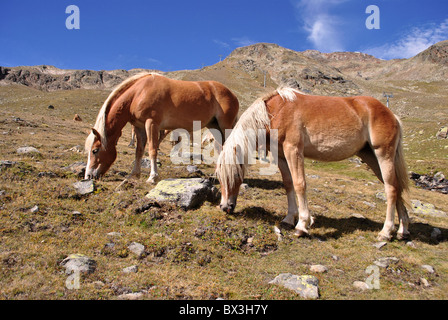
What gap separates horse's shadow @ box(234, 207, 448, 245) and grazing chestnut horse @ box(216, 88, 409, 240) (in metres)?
0.47

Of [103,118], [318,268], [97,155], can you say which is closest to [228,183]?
[318,268]

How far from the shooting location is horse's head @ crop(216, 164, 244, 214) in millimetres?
6543

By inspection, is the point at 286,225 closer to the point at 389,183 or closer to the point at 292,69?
the point at 389,183

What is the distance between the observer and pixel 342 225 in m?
7.43

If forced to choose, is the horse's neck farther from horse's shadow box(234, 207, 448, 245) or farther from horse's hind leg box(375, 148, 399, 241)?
horse's hind leg box(375, 148, 399, 241)

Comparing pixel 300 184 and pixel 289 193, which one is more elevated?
pixel 300 184

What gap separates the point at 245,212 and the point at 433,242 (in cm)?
456

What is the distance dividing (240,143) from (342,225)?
11.9 ft

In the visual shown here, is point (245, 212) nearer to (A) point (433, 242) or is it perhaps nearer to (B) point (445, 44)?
(A) point (433, 242)

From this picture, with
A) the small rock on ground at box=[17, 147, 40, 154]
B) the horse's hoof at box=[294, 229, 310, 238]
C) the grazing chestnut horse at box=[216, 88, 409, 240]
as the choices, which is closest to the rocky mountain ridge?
the small rock on ground at box=[17, 147, 40, 154]

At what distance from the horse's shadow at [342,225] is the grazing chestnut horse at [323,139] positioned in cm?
47

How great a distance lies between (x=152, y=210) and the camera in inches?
259

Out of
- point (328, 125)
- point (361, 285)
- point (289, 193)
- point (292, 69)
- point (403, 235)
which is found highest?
point (292, 69)

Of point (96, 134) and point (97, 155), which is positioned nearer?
point (96, 134)
